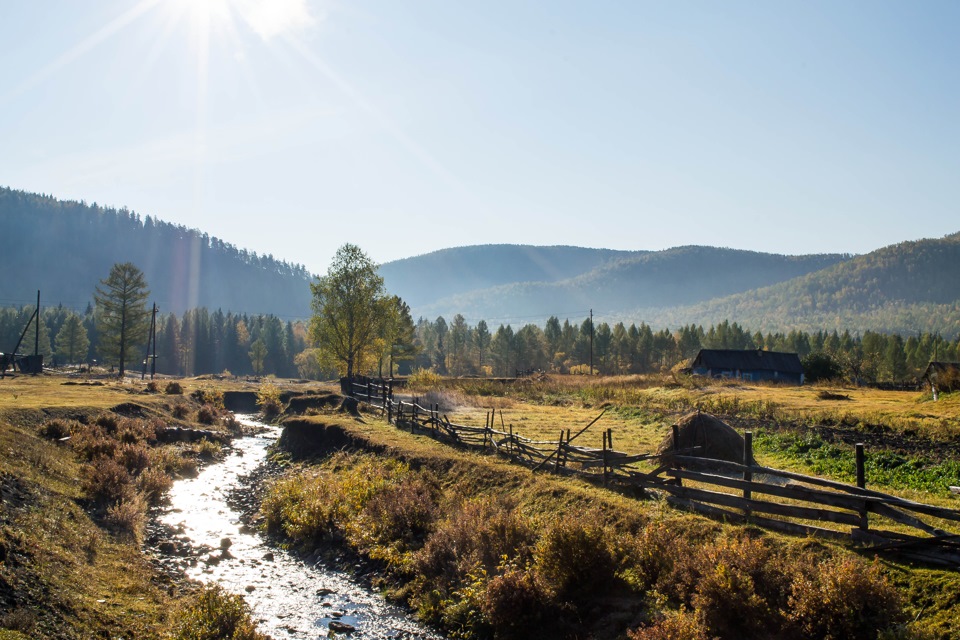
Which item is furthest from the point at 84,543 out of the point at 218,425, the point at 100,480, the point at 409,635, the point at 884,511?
the point at 218,425

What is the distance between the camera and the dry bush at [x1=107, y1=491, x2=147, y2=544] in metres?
17.9

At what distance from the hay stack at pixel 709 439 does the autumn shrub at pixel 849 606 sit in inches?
377

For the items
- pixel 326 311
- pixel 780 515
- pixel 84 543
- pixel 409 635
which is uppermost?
pixel 326 311

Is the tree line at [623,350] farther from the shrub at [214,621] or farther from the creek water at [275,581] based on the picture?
the shrub at [214,621]

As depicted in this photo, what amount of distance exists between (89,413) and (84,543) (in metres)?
18.5

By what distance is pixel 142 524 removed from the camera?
18953 mm

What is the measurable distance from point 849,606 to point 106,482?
2088 cm

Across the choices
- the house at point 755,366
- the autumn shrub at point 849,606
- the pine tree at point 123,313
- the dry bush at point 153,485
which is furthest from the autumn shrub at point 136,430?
the house at point 755,366

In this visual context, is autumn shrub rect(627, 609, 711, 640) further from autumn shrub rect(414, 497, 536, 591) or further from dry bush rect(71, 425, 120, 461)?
dry bush rect(71, 425, 120, 461)

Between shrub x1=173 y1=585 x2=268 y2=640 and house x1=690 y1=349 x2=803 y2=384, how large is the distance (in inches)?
3215

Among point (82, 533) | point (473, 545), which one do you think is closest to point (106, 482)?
point (82, 533)

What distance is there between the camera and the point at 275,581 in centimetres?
1652

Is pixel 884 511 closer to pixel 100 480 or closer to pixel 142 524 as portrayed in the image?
pixel 142 524

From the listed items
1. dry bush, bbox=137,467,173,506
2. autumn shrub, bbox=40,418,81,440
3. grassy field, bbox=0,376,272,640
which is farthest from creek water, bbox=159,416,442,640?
autumn shrub, bbox=40,418,81,440
